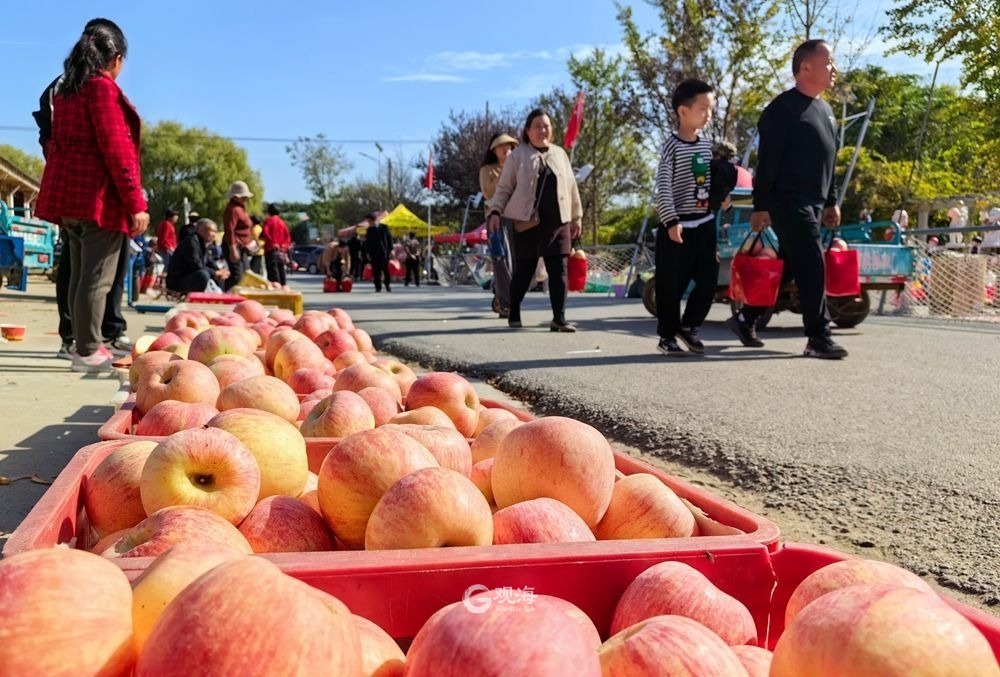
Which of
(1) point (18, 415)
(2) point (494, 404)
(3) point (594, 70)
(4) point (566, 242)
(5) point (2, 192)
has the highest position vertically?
(3) point (594, 70)

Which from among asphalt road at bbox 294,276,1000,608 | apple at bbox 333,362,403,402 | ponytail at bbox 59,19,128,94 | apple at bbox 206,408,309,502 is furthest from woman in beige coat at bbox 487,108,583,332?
apple at bbox 206,408,309,502

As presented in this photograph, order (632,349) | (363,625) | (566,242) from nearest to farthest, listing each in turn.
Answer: (363,625)
(632,349)
(566,242)

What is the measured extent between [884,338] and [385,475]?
8.18 metres

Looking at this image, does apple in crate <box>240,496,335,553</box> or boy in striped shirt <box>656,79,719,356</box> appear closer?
apple in crate <box>240,496,335,553</box>

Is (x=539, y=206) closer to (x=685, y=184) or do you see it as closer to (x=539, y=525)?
(x=685, y=184)

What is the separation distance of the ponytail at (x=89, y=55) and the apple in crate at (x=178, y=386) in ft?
10.8

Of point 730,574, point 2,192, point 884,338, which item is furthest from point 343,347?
point 2,192

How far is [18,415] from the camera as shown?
14.1 feet

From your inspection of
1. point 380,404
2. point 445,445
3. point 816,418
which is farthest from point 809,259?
point 445,445

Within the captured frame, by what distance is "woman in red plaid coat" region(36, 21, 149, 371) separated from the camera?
5.39 metres

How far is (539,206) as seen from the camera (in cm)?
828

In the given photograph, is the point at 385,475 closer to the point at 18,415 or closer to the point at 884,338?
the point at 18,415

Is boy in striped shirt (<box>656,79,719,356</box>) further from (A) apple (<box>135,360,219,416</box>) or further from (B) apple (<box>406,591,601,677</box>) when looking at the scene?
(B) apple (<box>406,591,601,677</box>)

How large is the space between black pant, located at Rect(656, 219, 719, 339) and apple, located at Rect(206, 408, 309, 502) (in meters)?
5.10
